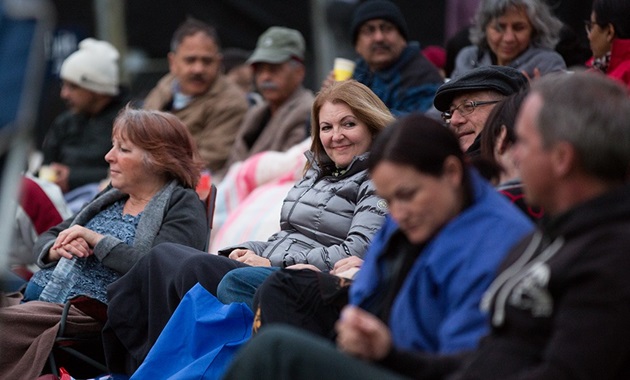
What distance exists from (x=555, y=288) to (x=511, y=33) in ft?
11.5

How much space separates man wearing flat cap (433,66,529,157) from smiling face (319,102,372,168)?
0.37 m

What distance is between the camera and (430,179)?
301cm

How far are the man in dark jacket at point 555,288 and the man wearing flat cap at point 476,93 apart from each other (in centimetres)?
177

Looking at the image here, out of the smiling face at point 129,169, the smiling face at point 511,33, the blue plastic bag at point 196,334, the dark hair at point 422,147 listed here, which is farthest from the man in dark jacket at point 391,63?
the dark hair at point 422,147

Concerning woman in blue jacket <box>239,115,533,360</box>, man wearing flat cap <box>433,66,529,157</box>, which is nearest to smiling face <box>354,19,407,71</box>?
man wearing flat cap <box>433,66,529,157</box>

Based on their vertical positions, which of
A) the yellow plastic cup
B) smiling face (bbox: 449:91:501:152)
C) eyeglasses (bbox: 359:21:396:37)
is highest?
eyeglasses (bbox: 359:21:396:37)

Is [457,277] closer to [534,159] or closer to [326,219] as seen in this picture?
[534,159]

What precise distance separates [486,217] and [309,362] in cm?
64

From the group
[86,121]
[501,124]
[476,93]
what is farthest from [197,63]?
[501,124]

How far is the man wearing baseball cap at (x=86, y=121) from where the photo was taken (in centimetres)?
796

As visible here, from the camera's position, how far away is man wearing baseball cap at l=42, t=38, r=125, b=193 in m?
7.96

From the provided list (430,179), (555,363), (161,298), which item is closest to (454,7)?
(161,298)

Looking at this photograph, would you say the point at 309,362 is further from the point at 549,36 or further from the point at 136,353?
the point at 549,36

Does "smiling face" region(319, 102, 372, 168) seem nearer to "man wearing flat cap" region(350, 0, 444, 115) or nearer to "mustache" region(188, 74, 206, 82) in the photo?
"man wearing flat cap" region(350, 0, 444, 115)
